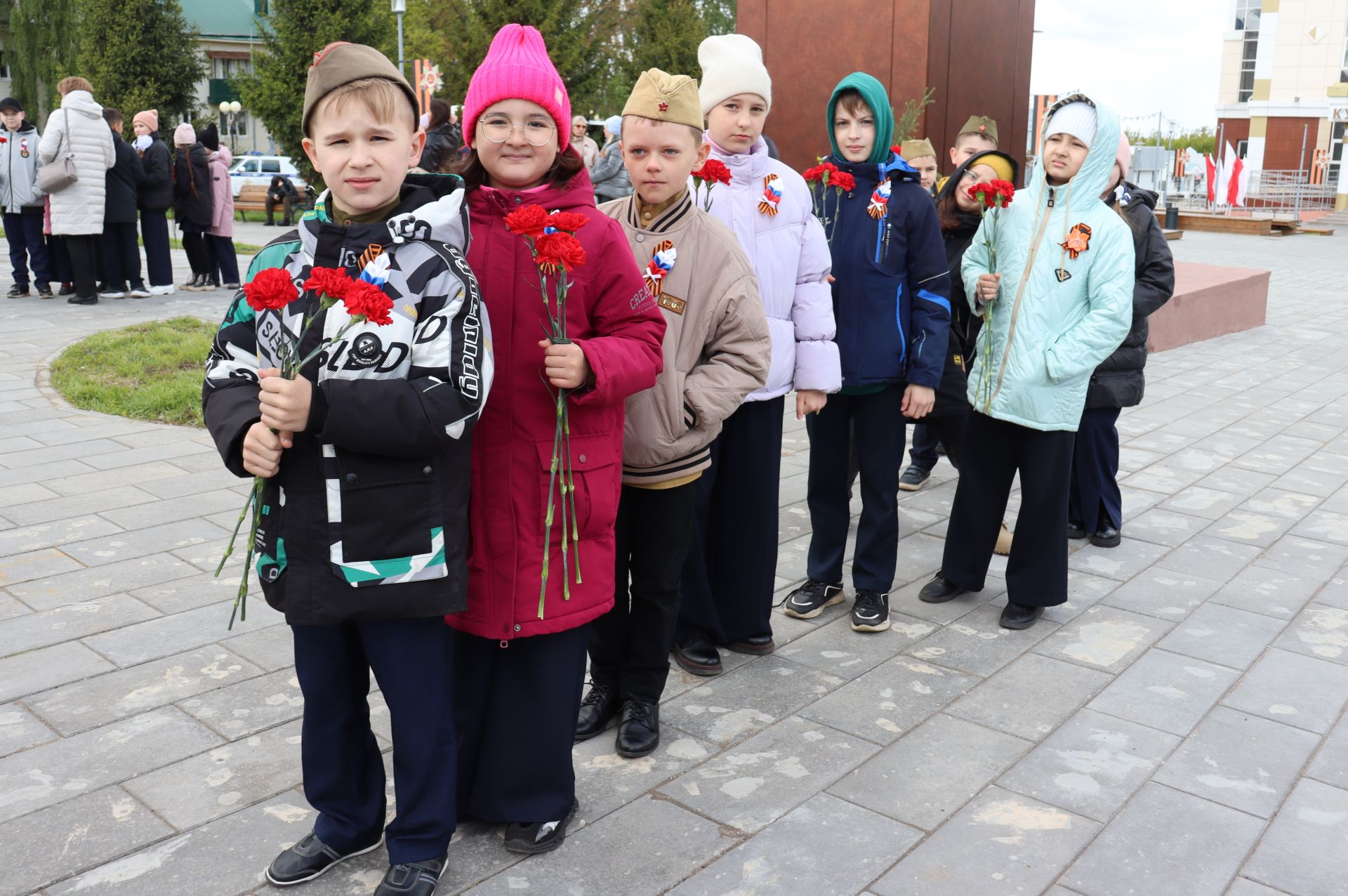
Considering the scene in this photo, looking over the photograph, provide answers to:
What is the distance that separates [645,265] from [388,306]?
1.20 metres

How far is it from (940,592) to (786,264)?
1.57 metres

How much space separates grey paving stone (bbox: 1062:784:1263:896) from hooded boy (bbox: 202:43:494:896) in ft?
5.20

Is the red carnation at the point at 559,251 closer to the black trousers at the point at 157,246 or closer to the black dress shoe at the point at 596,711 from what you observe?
the black dress shoe at the point at 596,711

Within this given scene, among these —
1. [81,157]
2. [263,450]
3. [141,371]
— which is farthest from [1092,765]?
[81,157]

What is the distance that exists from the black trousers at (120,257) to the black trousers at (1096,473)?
10140 mm

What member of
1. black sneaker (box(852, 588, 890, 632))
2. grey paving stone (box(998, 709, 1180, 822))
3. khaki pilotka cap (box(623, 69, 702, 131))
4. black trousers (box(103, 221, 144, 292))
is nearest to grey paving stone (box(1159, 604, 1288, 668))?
grey paving stone (box(998, 709, 1180, 822))

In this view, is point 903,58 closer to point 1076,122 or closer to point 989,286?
point 1076,122

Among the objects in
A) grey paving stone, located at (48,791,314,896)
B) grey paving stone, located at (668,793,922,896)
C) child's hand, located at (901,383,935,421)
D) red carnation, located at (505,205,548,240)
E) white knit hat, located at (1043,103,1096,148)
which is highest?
white knit hat, located at (1043,103,1096,148)

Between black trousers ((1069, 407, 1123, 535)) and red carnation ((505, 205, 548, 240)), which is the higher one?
red carnation ((505, 205, 548, 240))

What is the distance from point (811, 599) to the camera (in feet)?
14.6

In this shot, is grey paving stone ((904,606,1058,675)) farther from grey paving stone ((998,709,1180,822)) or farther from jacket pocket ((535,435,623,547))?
jacket pocket ((535,435,623,547))

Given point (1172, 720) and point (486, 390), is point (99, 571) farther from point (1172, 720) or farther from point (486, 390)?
point (1172, 720)

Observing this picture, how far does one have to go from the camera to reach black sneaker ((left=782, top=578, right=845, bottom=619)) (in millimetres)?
4406

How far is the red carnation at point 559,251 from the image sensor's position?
2.41m
